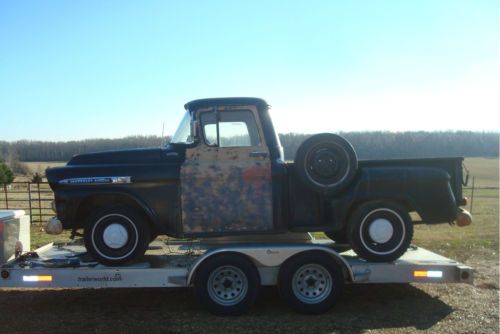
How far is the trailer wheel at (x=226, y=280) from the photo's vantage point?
18.7 ft

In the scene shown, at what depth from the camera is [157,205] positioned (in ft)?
19.7

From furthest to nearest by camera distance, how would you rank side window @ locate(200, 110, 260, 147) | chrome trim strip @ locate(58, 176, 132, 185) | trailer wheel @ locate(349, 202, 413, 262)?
1. side window @ locate(200, 110, 260, 147)
2. trailer wheel @ locate(349, 202, 413, 262)
3. chrome trim strip @ locate(58, 176, 132, 185)

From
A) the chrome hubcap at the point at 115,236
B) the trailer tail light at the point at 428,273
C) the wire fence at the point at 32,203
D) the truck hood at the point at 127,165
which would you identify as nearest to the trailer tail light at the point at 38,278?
the chrome hubcap at the point at 115,236

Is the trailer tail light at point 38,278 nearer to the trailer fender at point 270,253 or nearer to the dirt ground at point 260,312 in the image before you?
the dirt ground at point 260,312

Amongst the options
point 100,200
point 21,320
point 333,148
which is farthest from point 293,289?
point 21,320

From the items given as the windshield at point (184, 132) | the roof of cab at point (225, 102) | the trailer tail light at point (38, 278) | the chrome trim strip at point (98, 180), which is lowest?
the trailer tail light at point (38, 278)

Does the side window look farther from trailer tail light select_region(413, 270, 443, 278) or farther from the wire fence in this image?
the wire fence

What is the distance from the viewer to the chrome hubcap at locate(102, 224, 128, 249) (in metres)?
5.94

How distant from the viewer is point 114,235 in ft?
19.5

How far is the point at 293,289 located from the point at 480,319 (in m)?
2.35

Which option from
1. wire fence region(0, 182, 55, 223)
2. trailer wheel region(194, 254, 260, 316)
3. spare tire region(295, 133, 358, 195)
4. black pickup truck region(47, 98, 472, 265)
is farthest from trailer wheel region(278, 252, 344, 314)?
A: wire fence region(0, 182, 55, 223)

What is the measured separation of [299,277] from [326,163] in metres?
1.49

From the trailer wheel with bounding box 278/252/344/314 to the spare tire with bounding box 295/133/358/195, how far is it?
2.92 feet

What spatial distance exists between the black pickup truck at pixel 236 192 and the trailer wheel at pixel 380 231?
0.01m
